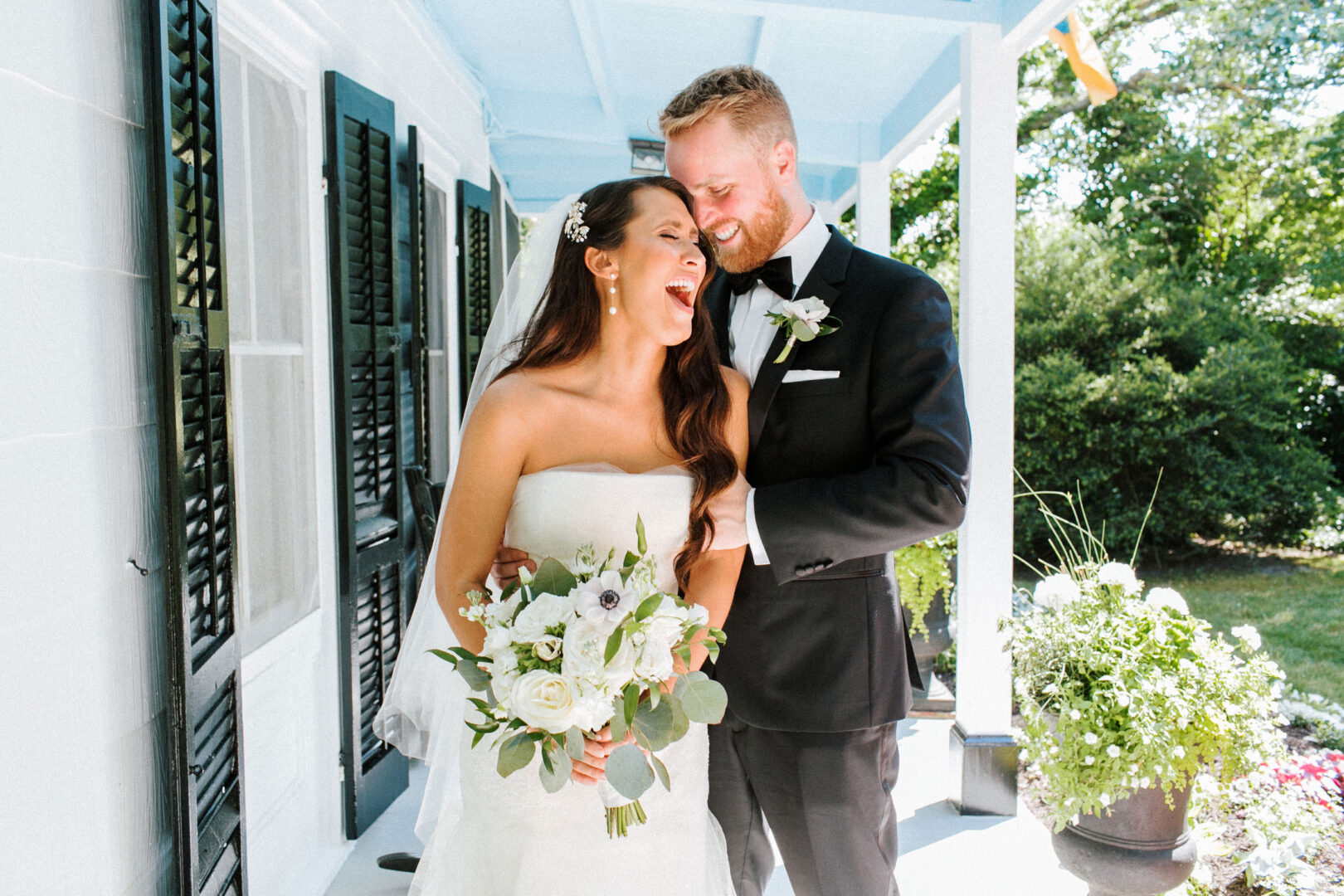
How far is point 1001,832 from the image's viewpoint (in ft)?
12.7

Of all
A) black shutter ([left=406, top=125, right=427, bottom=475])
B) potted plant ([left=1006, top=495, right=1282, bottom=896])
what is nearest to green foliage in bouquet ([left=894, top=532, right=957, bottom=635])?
potted plant ([left=1006, top=495, right=1282, bottom=896])

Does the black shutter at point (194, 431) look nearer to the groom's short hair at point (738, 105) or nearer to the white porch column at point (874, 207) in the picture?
the groom's short hair at point (738, 105)

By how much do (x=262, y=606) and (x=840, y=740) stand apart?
1847 millimetres

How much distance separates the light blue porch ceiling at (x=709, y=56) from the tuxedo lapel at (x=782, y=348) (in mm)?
1837

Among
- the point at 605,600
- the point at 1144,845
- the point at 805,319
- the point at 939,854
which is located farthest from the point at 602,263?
the point at 939,854

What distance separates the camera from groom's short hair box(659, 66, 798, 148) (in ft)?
7.73

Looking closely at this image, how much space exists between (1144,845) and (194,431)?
9.57ft

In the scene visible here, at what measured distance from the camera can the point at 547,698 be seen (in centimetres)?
163

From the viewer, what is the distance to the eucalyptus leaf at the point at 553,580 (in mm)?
1767

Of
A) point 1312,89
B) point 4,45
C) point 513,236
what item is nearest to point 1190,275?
point 1312,89

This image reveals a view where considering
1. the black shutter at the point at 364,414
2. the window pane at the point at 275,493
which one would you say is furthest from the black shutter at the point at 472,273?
the window pane at the point at 275,493

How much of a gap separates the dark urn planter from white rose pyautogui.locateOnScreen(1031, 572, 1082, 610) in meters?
0.63

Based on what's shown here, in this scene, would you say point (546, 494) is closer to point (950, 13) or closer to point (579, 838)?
point (579, 838)

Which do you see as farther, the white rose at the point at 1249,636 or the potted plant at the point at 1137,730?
the white rose at the point at 1249,636
